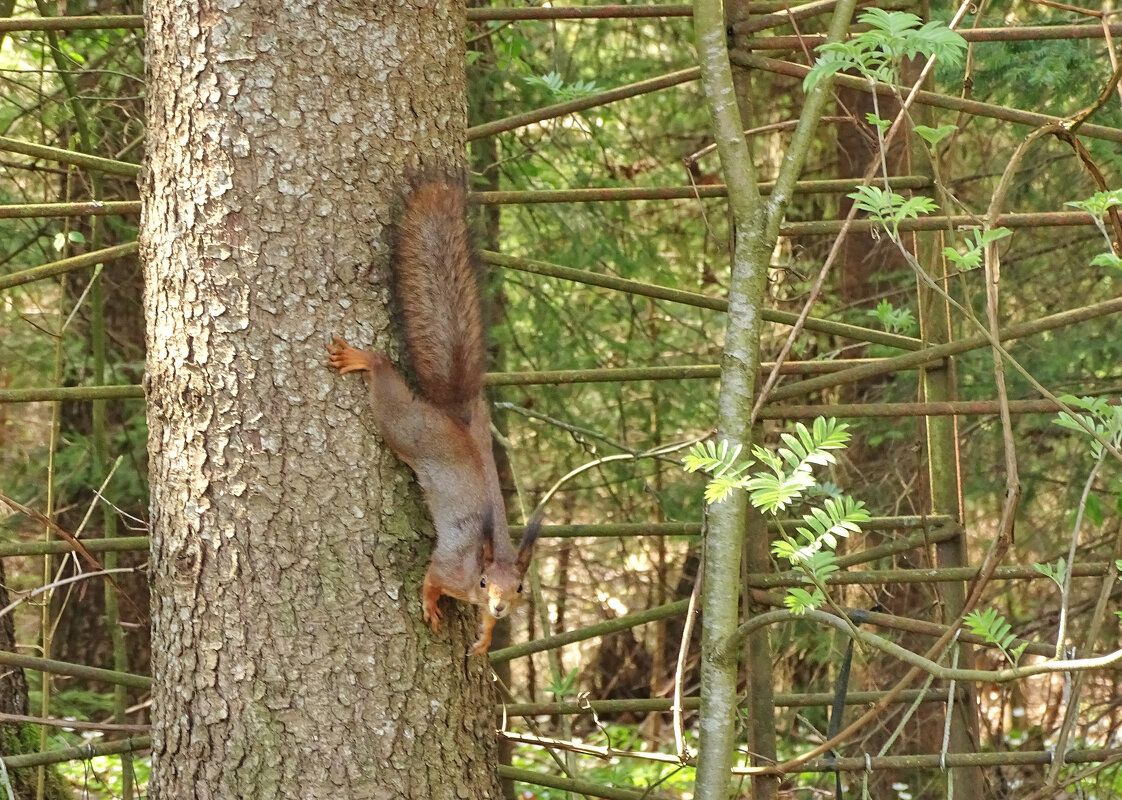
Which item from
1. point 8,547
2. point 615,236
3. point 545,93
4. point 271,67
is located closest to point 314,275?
point 271,67

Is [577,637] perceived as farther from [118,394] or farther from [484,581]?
[118,394]

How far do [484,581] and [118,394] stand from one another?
865mm

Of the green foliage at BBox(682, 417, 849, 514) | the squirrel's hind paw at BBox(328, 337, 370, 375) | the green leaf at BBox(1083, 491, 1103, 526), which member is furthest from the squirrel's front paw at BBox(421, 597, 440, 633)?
the green leaf at BBox(1083, 491, 1103, 526)

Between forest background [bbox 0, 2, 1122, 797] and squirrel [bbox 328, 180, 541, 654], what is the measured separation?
47 cm

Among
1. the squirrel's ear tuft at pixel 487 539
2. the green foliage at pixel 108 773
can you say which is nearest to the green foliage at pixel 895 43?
the squirrel's ear tuft at pixel 487 539

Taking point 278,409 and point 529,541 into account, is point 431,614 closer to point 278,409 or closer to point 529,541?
point 529,541

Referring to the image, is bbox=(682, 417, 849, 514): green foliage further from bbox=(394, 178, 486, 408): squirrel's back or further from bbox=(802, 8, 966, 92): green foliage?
bbox=(394, 178, 486, 408): squirrel's back

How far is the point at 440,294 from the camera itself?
77.1 inches

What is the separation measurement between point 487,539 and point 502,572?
0.12 meters

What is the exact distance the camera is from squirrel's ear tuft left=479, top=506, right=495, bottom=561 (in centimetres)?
196

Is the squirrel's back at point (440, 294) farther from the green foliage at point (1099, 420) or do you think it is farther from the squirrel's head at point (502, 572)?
the green foliage at point (1099, 420)

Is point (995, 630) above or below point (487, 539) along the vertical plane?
below

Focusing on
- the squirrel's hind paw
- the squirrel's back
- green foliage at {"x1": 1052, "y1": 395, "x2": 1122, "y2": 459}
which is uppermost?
the squirrel's back

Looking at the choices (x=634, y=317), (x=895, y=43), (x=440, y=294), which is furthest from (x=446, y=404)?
(x=634, y=317)
